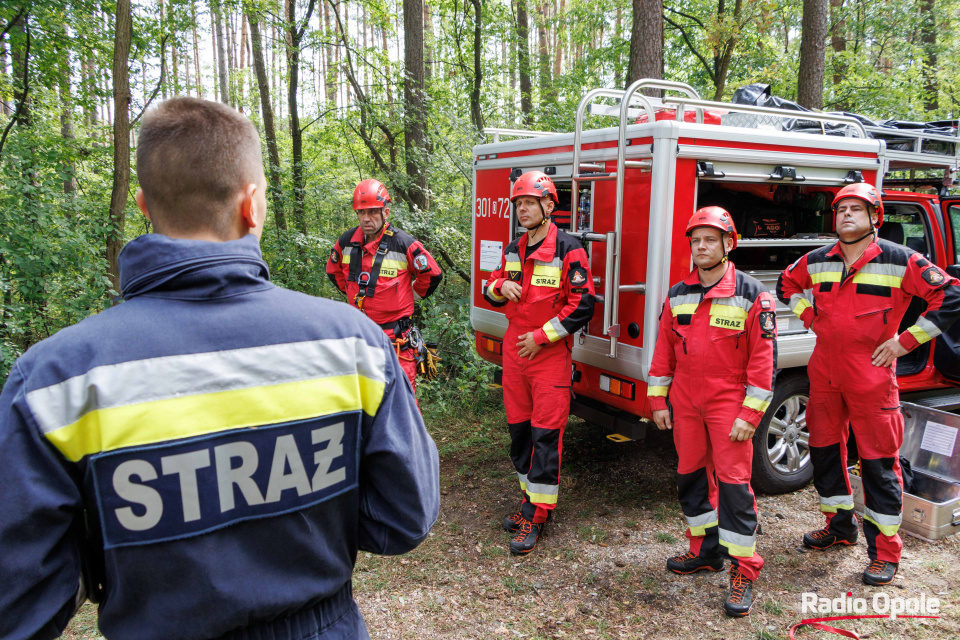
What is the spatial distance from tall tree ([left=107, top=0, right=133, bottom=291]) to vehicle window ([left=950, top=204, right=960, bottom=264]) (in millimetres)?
7311

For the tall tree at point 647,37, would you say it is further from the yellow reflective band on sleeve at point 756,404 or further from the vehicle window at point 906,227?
the yellow reflective band on sleeve at point 756,404

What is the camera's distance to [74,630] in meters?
3.24

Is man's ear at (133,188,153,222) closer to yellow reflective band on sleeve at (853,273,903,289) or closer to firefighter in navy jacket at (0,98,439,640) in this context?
firefighter in navy jacket at (0,98,439,640)

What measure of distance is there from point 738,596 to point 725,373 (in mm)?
1196

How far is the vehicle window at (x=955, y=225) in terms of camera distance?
5164 millimetres

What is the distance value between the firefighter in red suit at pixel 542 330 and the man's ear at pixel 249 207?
2.89 metres

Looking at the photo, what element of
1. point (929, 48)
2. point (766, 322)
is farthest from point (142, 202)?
point (929, 48)

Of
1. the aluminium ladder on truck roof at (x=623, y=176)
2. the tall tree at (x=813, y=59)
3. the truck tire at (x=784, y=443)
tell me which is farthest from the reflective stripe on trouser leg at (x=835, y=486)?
the tall tree at (x=813, y=59)

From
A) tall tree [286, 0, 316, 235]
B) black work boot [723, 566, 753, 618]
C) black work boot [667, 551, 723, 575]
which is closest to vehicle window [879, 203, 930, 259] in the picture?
black work boot [667, 551, 723, 575]

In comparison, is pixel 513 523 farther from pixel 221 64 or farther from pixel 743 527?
pixel 221 64

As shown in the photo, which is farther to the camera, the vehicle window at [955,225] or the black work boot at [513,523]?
the vehicle window at [955,225]

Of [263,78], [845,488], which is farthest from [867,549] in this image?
[263,78]

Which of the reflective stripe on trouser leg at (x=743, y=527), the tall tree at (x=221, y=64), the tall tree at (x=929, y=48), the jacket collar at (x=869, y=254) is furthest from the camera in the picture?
the tall tree at (x=221, y=64)

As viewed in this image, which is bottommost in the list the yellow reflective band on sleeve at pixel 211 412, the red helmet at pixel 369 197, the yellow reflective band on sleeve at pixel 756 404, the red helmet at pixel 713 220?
the yellow reflective band on sleeve at pixel 756 404
